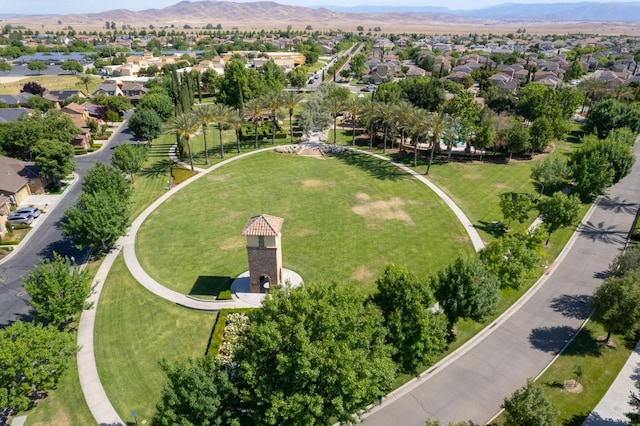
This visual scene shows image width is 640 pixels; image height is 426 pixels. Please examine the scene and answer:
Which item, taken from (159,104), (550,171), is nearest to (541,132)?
(550,171)

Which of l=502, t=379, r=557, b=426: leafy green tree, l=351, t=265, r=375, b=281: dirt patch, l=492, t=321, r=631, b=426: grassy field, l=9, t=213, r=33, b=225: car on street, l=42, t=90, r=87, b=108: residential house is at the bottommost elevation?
l=492, t=321, r=631, b=426: grassy field

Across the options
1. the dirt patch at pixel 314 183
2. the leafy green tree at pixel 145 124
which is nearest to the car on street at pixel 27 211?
the leafy green tree at pixel 145 124

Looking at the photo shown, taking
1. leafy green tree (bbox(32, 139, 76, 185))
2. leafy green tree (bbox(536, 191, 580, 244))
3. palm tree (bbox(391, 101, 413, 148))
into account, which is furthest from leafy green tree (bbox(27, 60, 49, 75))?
leafy green tree (bbox(536, 191, 580, 244))

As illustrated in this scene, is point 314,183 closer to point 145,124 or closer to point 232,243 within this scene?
point 232,243

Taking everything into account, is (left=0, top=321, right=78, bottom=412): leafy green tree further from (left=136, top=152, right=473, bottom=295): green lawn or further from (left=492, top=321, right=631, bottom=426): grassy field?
(left=492, top=321, right=631, bottom=426): grassy field

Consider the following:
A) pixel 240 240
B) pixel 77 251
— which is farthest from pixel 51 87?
pixel 240 240
